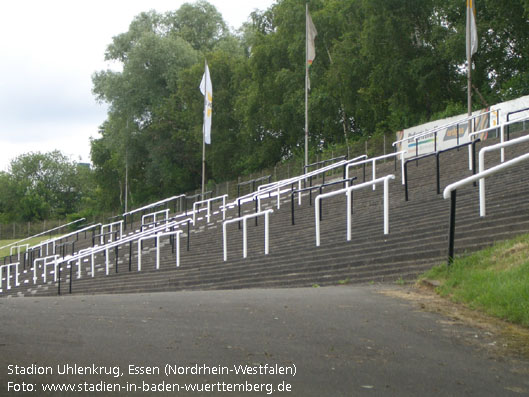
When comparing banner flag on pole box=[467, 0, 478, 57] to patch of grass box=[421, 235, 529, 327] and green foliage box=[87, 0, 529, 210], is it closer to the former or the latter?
green foliage box=[87, 0, 529, 210]

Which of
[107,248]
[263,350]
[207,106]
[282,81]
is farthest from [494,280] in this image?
[282,81]

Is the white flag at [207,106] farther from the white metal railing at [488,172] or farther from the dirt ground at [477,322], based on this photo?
the dirt ground at [477,322]

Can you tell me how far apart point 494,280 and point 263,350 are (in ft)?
10.8

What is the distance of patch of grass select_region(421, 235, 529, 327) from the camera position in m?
6.83

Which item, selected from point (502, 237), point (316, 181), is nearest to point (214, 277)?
point (502, 237)

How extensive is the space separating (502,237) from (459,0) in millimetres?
28132

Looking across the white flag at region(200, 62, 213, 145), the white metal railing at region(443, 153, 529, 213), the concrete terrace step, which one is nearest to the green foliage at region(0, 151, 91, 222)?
the white flag at region(200, 62, 213, 145)

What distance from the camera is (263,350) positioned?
534 centimetres

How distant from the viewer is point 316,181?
82.8 feet

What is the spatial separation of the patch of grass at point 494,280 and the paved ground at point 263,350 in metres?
0.56

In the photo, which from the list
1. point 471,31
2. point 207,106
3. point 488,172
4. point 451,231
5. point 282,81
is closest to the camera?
point 451,231

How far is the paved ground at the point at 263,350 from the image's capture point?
451cm

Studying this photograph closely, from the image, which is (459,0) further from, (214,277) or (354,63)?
(214,277)

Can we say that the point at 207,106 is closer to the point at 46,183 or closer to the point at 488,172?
the point at 488,172
